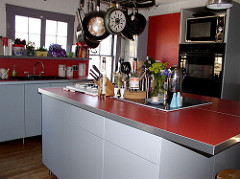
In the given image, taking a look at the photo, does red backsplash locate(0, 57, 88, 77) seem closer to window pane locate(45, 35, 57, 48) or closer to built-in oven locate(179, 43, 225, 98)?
window pane locate(45, 35, 57, 48)

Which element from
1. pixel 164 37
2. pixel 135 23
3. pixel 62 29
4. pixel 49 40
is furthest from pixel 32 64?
pixel 164 37

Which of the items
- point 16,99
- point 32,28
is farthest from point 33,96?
point 32,28

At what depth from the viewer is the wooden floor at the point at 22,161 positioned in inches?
101

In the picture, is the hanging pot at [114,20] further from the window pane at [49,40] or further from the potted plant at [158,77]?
the window pane at [49,40]

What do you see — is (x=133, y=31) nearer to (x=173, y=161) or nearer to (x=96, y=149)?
(x=96, y=149)

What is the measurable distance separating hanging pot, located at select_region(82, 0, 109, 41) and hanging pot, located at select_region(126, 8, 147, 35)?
31 cm

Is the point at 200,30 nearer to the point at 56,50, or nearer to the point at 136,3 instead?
the point at 136,3

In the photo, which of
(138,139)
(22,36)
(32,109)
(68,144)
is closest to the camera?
(138,139)

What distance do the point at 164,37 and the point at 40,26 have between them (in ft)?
7.75

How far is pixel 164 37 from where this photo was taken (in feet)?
15.8

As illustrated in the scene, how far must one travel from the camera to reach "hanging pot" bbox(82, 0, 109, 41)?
2.38 meters

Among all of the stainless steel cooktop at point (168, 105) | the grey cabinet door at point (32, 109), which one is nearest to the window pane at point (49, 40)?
the grey cabinet door at point (32, 109)

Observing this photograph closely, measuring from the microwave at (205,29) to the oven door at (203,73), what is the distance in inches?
9.8

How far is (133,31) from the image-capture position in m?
2.65
